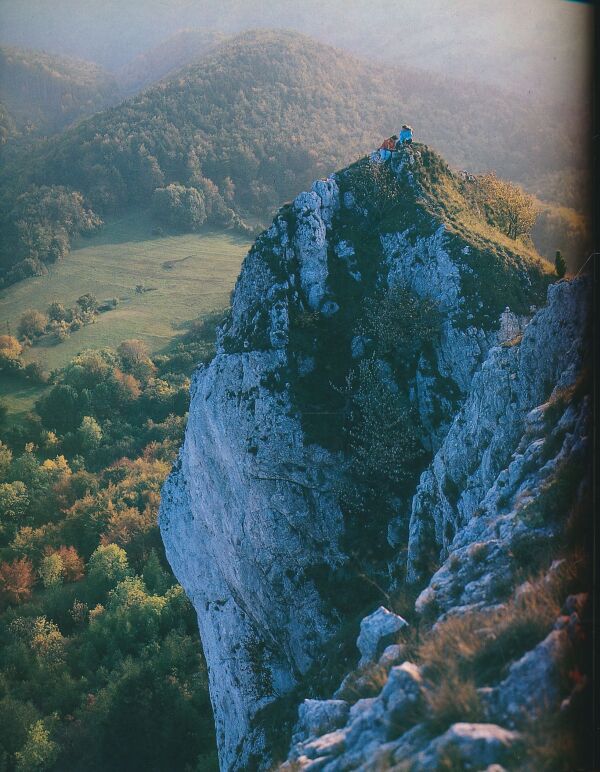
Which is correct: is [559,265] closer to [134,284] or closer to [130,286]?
[130,286]

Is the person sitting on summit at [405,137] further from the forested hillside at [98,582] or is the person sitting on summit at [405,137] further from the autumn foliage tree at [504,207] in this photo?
the forested hillside at [98,582]

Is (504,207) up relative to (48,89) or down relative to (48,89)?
down

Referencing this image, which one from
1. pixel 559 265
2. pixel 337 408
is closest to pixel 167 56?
pixel 559 265

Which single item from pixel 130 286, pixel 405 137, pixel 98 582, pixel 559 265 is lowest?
pixel 98 582

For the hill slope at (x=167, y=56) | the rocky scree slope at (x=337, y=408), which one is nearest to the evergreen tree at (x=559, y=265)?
the rocky scree slope at (x=337, y=408)

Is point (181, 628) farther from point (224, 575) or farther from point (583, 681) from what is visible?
point (583, 681)

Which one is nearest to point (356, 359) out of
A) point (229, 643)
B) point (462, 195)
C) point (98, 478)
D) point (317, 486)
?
point (317, 486)
